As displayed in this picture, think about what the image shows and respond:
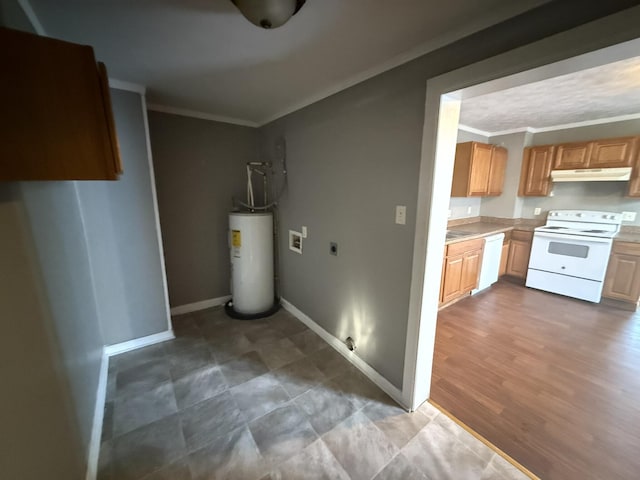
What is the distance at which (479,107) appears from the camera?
2900 mm

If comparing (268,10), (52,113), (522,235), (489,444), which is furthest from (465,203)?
(52,113)

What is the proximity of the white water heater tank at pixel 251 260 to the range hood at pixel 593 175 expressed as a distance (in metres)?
4.20

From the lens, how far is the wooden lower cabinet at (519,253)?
397 cm

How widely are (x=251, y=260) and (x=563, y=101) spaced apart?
3.84 meters

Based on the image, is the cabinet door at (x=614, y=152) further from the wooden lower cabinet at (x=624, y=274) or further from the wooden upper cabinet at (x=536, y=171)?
the wooden lower cabinet at (x=624, y=274)

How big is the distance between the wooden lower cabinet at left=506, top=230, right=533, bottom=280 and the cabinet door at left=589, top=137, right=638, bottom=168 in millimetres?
1200

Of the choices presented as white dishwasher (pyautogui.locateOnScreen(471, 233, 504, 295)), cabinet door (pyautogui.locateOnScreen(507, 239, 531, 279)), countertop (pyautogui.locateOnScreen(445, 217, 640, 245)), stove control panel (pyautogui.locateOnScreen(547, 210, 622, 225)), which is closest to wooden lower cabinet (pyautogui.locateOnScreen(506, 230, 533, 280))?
cabinet door (pyautogui.locateOnScreen(507, 239, 531, 279))

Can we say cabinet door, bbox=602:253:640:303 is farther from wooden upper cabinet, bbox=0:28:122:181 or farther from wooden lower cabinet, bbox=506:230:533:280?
wooden upper cabinet, bbox=0:28:122:181

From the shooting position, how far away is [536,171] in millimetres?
3939

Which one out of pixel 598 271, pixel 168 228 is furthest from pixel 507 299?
pixel 168 228

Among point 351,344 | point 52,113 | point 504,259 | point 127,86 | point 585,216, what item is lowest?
point 351,344

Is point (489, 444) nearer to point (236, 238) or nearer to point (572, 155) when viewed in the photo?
point (236, 238)

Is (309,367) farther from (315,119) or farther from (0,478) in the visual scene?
(315,119)

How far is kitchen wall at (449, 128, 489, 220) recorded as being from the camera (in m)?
3.90
